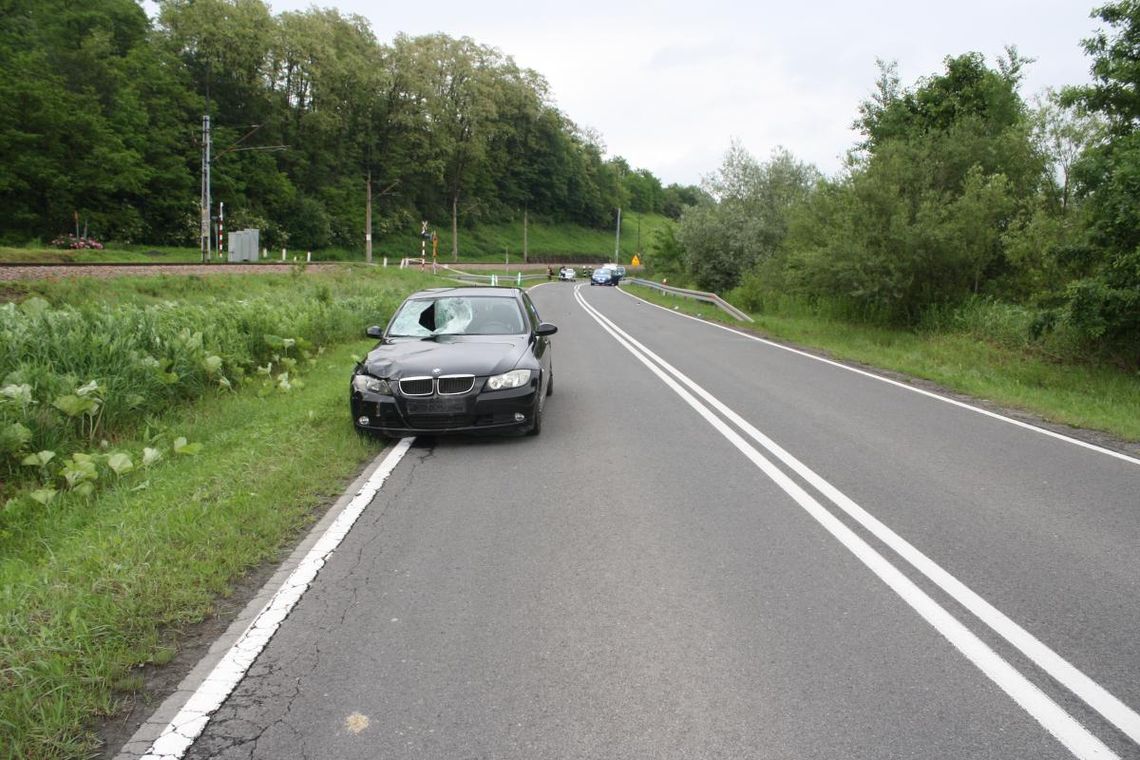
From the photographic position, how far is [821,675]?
11.2ft

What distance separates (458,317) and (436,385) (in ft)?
6.87

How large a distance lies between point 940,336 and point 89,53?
5062 cm

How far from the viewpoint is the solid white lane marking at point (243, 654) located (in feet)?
9.72

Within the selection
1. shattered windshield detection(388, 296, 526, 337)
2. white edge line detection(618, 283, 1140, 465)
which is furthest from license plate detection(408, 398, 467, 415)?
white edge line detection(618, 283, 1140, 465)

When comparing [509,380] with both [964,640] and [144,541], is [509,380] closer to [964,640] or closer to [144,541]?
[144,541]

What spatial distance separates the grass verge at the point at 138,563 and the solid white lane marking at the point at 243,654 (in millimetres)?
245

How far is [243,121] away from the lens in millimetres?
66688

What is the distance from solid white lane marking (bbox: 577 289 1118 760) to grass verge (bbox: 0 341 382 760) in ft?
11.3

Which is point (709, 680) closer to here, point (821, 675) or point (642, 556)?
point (821, 675)

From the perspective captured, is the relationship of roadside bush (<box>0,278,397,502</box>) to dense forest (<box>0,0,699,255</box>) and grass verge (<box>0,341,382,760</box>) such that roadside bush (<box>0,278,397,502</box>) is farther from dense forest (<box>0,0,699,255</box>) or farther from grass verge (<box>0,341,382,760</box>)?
dense forest (<box>0,0,699,255</box>)

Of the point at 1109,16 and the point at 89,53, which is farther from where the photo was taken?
the point at 89,53

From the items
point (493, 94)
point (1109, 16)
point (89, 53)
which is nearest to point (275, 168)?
point (89, 53)

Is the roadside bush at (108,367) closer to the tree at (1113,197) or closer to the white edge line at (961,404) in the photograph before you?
the white edge line at (961,404)

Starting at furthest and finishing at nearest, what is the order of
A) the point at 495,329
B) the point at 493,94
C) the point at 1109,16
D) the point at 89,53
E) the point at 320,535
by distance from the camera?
the point at 493,94 < the point at 89,53 < the point at 1109,16 < the point at 495,329 < the point at 320,535
